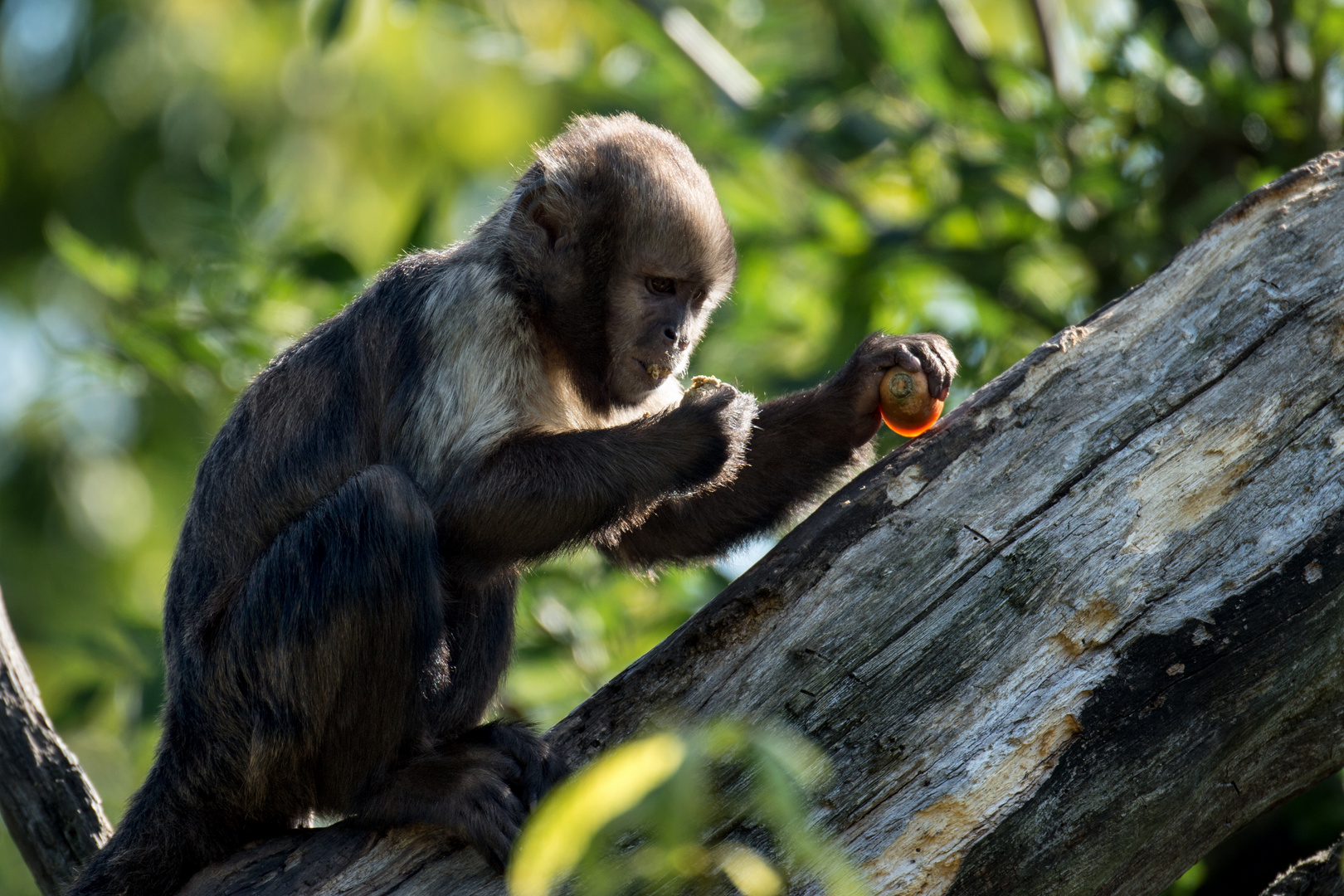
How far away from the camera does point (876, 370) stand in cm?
461

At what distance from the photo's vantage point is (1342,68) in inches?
260

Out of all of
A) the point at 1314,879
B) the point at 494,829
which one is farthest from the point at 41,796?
the point at 1314,879

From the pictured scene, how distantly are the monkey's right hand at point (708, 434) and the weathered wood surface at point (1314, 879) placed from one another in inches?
91.2

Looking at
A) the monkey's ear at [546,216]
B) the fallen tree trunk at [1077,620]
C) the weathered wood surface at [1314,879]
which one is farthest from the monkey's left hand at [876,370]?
the weathered wood surface at [1314,879]

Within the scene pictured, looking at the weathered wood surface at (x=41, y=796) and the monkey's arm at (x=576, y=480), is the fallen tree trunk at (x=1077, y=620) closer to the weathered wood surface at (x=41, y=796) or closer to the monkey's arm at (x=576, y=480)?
the monkey's arm at (x=576, y=480)

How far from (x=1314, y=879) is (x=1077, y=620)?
1184 millimetres

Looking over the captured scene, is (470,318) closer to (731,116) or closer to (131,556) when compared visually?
(731,116)

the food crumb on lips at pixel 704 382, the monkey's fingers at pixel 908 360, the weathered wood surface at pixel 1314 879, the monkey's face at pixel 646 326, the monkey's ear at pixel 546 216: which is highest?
the monkey's ear at pixel 546 216

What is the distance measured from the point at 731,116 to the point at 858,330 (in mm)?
1805

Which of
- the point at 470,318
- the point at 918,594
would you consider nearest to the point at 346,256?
the point at 470,318

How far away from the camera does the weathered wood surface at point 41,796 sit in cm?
480

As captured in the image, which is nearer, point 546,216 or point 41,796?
point 41,796

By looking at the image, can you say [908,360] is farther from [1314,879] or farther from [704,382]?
[1314,879]

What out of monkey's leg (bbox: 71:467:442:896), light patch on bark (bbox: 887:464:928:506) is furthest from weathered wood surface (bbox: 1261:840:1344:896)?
monkey's leg (bbox: 71:467:442:896)
